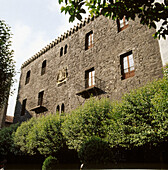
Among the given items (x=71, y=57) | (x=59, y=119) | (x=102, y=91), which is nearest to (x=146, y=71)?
(x=102, y=91)

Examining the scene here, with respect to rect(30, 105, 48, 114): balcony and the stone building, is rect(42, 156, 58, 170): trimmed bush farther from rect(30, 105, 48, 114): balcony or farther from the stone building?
rect(30, 105, 48, 114): balcony

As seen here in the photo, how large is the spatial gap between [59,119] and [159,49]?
8988mm

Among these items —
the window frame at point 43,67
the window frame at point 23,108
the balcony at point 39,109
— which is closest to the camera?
the balcony at point 39,109

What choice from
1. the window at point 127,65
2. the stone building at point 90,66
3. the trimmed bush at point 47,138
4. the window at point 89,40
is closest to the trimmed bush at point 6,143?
the stone building at point 90,66

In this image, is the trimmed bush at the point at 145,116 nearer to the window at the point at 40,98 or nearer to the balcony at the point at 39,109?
the balcony at the point at 39,109

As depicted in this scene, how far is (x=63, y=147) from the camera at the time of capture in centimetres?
1405

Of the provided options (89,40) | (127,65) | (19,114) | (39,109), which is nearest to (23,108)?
(19,114)

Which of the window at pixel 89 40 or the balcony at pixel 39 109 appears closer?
the window at pixel 89 40

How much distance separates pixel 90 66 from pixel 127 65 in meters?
3.86

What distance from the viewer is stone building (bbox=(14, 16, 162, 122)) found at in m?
12.9

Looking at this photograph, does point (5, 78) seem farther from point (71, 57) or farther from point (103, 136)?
point (103, 136)

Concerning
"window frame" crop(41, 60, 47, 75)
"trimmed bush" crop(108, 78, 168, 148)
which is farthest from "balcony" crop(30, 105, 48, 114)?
"trimmed bush" crop(108, 78, 168, 148)

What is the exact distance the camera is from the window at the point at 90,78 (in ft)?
52.1

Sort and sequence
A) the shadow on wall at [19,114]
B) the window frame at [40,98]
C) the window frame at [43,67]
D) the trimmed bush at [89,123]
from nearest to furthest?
the trimmed bush at [89,123], the window frame at [40,98], the shadow on wall at [19,114], the window frame at [43,67]
